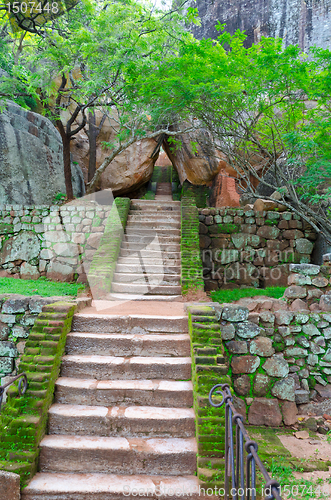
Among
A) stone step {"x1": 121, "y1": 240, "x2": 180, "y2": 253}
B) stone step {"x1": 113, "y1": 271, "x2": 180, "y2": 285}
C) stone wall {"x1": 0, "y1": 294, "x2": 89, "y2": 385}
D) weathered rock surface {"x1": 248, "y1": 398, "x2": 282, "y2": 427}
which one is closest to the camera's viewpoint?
weathered rock surface {"x1": 248, "y1": 398, "x2": 282, "y2": 427}

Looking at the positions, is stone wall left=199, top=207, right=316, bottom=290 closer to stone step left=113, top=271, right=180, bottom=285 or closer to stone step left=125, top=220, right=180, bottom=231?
stone step left=125, top=220, right=180, bottom=231

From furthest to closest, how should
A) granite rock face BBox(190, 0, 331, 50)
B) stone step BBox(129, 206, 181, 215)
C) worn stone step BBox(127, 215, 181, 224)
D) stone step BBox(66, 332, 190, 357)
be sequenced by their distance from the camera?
1. granite rock face BBox(190, 0, 331, 50)
2. stone step BBox(129, 206, 181, 215)
3. worn stone step BBox(127, 215, 181, 224)
4. stone step BBox(66, 332, 190, 357)

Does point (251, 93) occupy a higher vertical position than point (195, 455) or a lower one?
higher

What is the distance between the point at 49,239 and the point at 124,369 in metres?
5.69

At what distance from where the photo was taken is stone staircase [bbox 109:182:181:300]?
5824mm

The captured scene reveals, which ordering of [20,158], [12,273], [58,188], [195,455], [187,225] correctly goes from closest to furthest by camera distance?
[195,455] < [187,225] < [12,273] < [20,158] < [58,188]

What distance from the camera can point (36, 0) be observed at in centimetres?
845

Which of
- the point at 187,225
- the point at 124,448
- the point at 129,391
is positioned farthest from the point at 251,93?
the point at 124,448

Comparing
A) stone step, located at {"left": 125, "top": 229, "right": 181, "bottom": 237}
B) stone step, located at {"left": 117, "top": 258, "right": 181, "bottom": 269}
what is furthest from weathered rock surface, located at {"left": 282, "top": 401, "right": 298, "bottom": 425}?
stone step, located at {"left": 125, "top": 229, "right": 181, "bottom": 237}

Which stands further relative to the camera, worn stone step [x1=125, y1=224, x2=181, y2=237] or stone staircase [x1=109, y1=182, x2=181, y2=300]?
worn stone step [x1=125, y1=224, x2=181, y2=237]

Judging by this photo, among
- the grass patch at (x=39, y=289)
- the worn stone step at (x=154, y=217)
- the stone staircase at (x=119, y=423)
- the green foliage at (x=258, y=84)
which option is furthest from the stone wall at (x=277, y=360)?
the worn stone step at (x=154, y=217)

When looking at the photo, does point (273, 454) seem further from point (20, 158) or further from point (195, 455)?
point (20, 158)

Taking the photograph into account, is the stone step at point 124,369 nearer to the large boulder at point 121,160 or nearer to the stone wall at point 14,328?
the stone wall at point 14,328

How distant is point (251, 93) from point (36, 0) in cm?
659
